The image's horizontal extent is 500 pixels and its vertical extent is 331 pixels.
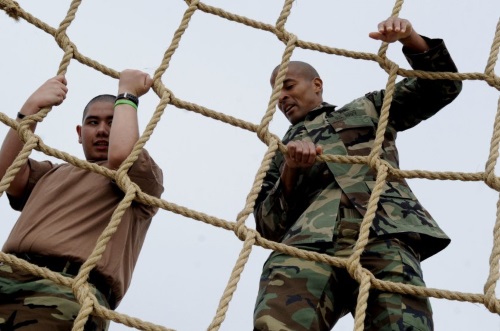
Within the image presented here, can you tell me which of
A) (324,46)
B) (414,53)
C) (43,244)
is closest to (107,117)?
(43,244)

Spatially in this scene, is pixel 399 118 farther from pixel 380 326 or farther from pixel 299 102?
pixel 380 326

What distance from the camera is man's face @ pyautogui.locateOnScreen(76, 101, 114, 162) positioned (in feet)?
7.14

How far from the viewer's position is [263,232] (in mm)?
2332

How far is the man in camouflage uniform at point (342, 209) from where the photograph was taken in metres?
1.96

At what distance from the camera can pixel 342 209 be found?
7.06ft

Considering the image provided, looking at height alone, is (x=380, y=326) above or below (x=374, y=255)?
below

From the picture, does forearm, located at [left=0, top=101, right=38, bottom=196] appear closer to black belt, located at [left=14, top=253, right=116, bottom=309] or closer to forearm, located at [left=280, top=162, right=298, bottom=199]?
black belt, located at [left=14, top=253, right=116, bottom=309]

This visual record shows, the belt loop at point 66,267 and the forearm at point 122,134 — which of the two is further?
the forearm at point 122,134

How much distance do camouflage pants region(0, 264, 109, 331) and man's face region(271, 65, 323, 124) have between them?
2.88ft

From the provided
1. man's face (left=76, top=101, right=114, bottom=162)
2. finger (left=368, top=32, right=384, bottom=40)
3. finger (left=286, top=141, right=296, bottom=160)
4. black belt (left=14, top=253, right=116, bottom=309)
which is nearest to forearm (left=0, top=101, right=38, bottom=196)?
man's face (left=76, top=101, right=114, bottom=162)

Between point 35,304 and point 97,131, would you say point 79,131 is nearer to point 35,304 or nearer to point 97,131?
point 97,131

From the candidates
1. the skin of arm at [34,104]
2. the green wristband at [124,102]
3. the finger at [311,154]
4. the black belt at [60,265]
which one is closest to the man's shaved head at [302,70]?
the finger at [311,154]

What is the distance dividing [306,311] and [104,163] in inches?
23.8

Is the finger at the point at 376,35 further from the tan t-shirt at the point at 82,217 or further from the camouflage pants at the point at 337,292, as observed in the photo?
the tan t-shirt at the point at 82,217
